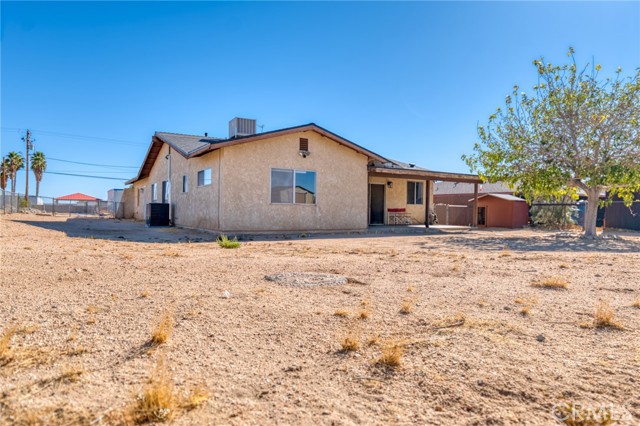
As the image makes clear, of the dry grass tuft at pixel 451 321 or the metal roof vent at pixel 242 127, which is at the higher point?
the metal roof vent at pixel 242 127

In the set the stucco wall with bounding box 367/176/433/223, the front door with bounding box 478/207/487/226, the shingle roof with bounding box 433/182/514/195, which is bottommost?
the front door with bounding box 478/207/487/226

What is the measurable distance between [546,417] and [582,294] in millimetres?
3311

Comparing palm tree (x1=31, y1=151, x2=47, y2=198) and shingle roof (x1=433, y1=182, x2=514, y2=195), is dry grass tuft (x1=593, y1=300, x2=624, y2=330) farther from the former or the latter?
palm tree (x1=31, y1=151, x2=47, y2=198)

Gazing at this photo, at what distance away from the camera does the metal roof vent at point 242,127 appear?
46.5 ft

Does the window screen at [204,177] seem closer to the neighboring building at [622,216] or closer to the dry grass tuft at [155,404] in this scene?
the dry grass tuft at [155,404]

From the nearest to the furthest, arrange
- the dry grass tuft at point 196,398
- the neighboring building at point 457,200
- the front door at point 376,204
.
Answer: the dry grass tuft at point 196,398, the front door at point 376,204, the neighboring building at point 457,200

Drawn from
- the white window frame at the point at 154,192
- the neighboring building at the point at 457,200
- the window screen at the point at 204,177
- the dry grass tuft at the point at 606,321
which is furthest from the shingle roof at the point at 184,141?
the neighboring building at the point at 457,200

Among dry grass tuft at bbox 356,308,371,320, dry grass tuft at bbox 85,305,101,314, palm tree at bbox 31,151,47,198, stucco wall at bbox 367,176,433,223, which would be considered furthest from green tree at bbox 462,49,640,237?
palm tree at bbox 31,151,47,198

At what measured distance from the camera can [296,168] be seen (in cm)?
1321

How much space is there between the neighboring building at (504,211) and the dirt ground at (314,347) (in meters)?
15.8

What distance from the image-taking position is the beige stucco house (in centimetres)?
1223

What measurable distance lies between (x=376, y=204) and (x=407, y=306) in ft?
49.4

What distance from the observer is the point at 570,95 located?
42.3ft

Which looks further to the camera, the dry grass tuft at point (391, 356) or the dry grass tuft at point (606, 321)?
the dry grass tuft at point (606, 321)
